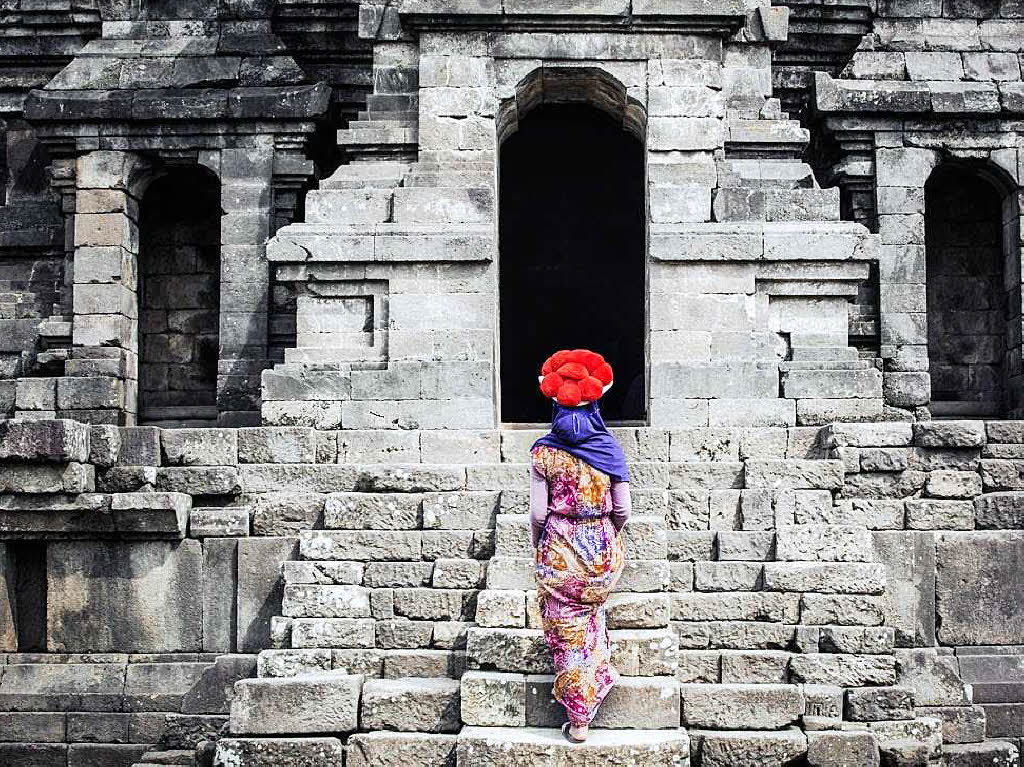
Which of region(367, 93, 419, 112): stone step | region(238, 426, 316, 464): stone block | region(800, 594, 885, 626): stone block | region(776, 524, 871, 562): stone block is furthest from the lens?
region(367, 93, 419, 112): stone step

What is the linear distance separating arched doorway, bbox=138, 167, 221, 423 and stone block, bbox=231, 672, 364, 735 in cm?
718

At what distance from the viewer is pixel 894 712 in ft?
30.3

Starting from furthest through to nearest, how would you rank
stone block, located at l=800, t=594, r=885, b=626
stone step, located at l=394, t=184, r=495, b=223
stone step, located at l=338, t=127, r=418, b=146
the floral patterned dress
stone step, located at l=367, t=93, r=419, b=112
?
1. stone step, located at l=367, t=93, r=419, b=112
2. stone step, located at l=338, t=127, r=418, b=146
3. stone step, located at l=394, t=184, r=495, b=223
4. stone block, located at l=800, t=594, r=885, b=626
5. the floral patterned dress

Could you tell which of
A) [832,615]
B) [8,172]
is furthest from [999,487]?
[8,172]

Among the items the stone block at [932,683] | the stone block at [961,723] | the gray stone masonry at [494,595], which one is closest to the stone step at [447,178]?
the gray stone masonry at [494,595]

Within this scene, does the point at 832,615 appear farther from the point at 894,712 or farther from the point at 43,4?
the point at 43,4

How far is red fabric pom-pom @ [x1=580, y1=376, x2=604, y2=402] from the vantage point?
8.69m

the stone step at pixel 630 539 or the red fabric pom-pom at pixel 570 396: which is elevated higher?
the red fabric pom-pom at pixel 570 396

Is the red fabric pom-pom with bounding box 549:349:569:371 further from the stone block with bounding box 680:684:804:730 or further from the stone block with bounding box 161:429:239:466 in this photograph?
the stone block with bounding box 161:429:239:466

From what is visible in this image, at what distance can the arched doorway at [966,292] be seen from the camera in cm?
1564

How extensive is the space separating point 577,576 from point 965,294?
9.18 m

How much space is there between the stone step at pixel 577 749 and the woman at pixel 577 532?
0.37 ft

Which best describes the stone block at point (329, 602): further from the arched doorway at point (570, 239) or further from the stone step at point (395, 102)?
the arched doorway at point (570, 239)

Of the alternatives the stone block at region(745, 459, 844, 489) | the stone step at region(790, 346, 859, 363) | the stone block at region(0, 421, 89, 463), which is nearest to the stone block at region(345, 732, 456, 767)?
the stone block at region(745, 459, 844, 489)
